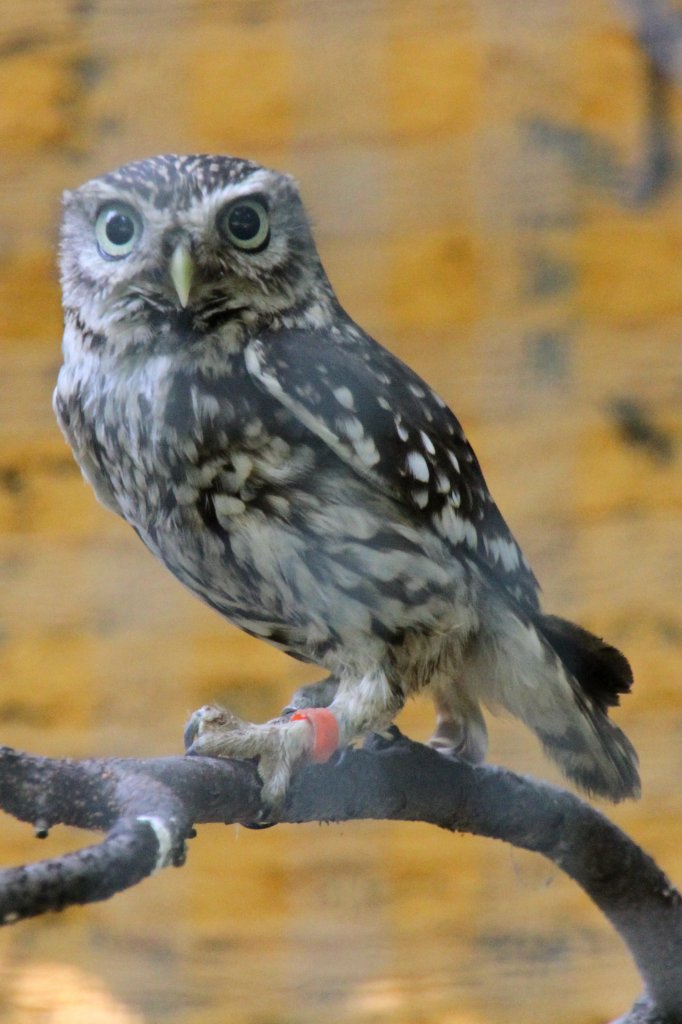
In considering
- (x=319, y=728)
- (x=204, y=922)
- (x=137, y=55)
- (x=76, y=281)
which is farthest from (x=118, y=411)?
(x=204, y=922)

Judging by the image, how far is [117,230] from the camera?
1170 mm

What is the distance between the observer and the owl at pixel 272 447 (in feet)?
3.71

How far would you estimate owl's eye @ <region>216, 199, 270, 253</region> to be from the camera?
1.15 m

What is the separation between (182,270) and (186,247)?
0.09ft

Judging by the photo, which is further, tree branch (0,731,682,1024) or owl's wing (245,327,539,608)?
owl's wing (245,327,539,608)

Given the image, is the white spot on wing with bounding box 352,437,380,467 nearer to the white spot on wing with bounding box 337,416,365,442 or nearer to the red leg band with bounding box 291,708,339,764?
the white spot on wing with bounding box 337,416,365,442

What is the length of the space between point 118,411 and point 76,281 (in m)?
0.14

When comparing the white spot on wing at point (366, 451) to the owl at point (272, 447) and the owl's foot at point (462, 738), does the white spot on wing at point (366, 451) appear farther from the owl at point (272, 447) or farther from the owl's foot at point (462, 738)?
the owl's foot at point (462, 738)

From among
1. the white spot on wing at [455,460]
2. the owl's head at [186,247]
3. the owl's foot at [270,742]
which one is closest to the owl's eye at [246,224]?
the owl's head at [186,247]

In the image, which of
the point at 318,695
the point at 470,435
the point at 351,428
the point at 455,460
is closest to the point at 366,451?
the point at 351,428

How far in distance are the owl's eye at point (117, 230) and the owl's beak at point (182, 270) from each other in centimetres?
6

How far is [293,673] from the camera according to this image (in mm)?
1865

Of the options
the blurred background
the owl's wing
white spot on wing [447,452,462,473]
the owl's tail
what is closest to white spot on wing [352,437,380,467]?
the owl's wing

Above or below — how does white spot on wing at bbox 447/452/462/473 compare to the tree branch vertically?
above
